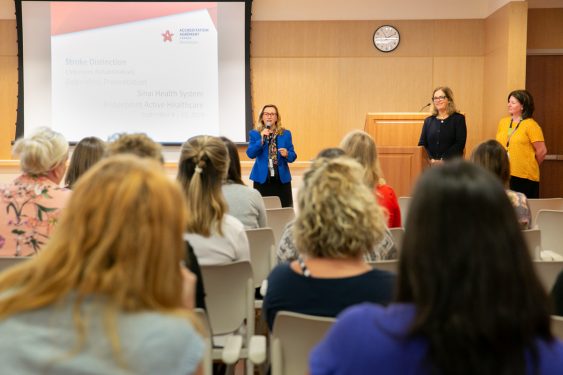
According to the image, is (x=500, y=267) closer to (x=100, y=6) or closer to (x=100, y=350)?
(x=100, y=350)

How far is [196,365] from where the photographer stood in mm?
1223

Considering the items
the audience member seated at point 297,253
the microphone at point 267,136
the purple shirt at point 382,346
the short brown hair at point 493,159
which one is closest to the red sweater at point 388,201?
the short brown hair at point 493,159

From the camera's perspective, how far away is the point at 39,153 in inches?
117

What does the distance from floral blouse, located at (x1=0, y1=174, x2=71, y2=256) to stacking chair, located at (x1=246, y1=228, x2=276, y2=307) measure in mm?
1000

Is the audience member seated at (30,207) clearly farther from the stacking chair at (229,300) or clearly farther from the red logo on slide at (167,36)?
the red logo on slide at (167,36)

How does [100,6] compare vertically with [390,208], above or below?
above

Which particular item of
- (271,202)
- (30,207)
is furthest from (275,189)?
(30,207)

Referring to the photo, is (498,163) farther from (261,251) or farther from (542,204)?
(542,204)

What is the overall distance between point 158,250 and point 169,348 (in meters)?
0.18

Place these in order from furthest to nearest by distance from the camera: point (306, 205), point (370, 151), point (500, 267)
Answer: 1. point (370, 151)
2. point (306, 205)
3. point (500, 267)

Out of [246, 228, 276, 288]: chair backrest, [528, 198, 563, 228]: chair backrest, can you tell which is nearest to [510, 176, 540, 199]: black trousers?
[528, 198, 563, 228]: chair backrest

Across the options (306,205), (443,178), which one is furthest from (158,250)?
(306,205)

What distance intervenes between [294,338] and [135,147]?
1250 mm

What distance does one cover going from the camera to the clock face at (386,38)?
8727mm
